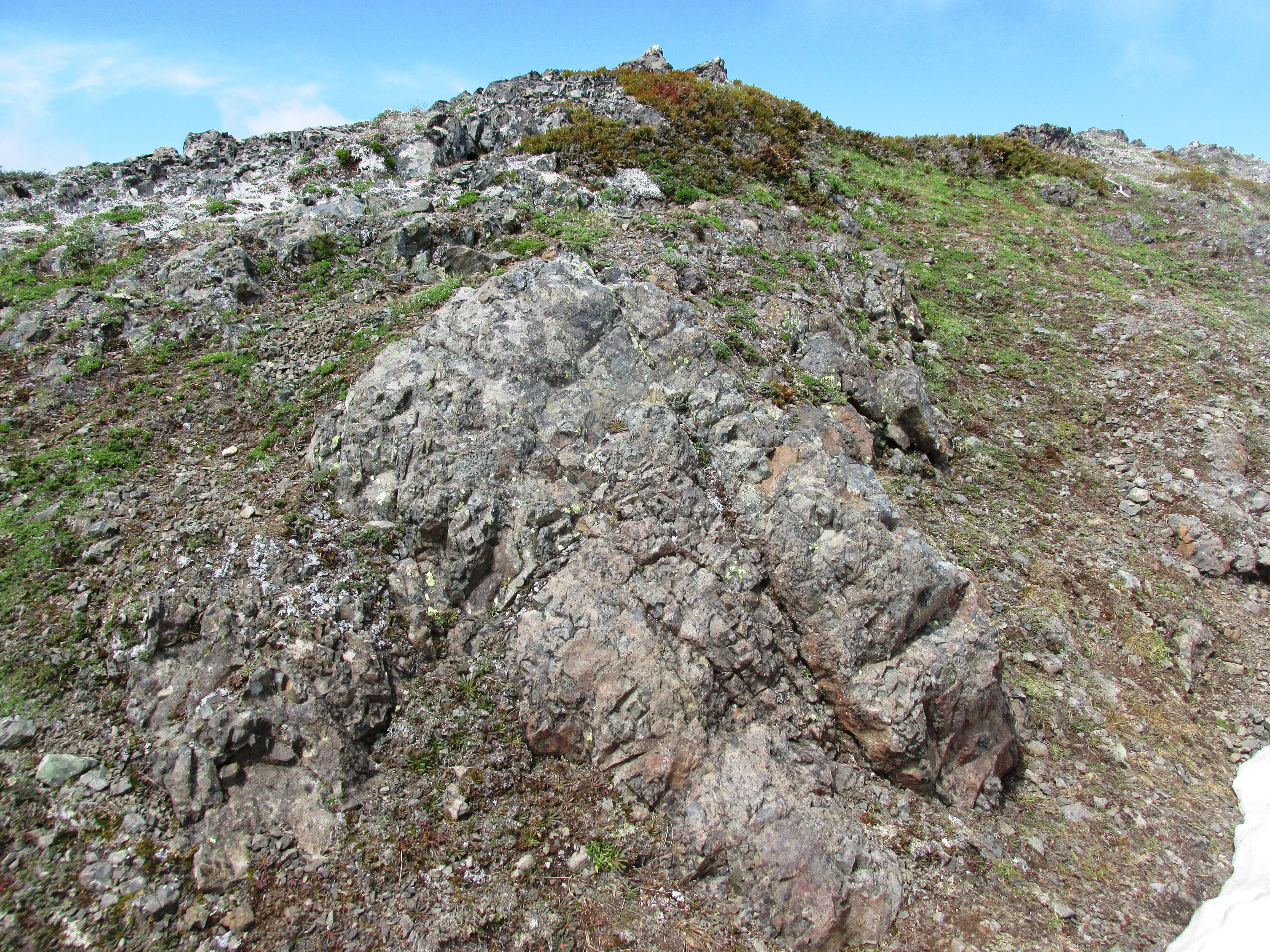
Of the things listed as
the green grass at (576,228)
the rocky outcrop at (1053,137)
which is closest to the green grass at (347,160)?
the green grass at (576,228)

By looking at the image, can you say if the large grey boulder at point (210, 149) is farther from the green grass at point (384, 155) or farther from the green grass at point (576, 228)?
the green grass at point (576, 228)

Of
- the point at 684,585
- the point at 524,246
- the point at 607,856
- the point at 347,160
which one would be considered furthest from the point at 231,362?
the point at 607,856

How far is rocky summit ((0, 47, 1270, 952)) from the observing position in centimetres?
652

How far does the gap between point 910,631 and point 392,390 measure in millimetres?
9004

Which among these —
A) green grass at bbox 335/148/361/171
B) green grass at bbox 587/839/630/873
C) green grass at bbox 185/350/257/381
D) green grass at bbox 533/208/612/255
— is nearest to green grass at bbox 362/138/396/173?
green grass at bbox 335/148/361/171

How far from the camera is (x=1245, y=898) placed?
696 centimetres

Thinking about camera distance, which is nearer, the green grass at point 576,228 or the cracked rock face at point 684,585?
the cracked rock face at point 684,585

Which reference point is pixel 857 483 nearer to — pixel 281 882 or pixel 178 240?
pixel 281 882

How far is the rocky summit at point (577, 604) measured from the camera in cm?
652

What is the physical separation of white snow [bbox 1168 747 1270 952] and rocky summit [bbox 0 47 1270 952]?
21cm

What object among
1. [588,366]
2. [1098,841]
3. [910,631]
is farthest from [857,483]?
[1098,841]

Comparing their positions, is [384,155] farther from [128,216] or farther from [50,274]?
[50,274]

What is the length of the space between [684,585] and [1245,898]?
7.63 meters

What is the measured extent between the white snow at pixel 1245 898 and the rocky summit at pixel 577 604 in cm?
21
